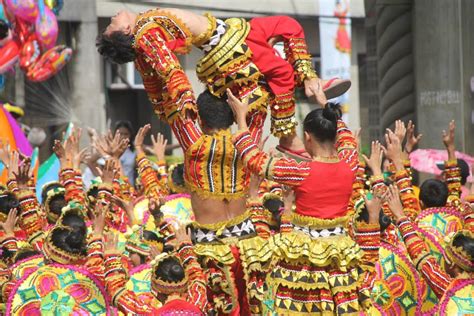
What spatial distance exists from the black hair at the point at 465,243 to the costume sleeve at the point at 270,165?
86 cm

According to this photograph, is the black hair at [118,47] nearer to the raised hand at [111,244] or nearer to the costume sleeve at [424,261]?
the raised hand at [111,244]

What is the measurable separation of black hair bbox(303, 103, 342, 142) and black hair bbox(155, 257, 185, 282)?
929 millimetres

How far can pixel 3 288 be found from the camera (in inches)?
247

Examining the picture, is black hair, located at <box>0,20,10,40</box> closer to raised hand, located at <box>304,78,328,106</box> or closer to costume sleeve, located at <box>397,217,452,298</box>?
raised hand, located at <box>304,78,328,106</box>

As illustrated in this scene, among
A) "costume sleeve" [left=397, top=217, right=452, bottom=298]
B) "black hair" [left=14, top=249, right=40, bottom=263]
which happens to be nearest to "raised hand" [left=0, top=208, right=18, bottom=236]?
"black hair" [left=14, top=249, right=40, bottom=263]

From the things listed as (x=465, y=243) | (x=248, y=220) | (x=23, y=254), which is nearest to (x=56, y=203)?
(x=23, y=254)

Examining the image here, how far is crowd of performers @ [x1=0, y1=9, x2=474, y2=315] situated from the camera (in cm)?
548

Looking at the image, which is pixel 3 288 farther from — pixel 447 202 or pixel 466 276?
pixel 447 202

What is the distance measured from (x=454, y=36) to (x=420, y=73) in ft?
1.90

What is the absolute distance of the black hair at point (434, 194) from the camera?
25.0 feet

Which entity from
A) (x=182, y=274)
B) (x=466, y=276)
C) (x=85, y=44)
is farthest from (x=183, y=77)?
(x=85, y=44)

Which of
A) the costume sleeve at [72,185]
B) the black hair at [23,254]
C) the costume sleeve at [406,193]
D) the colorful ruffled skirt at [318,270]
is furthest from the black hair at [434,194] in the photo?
the black hair at [23,254]

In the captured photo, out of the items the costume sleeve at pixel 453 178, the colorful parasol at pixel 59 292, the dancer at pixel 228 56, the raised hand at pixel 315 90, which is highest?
the dancer at pixel 228 56

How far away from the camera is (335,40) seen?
47.1 ft
